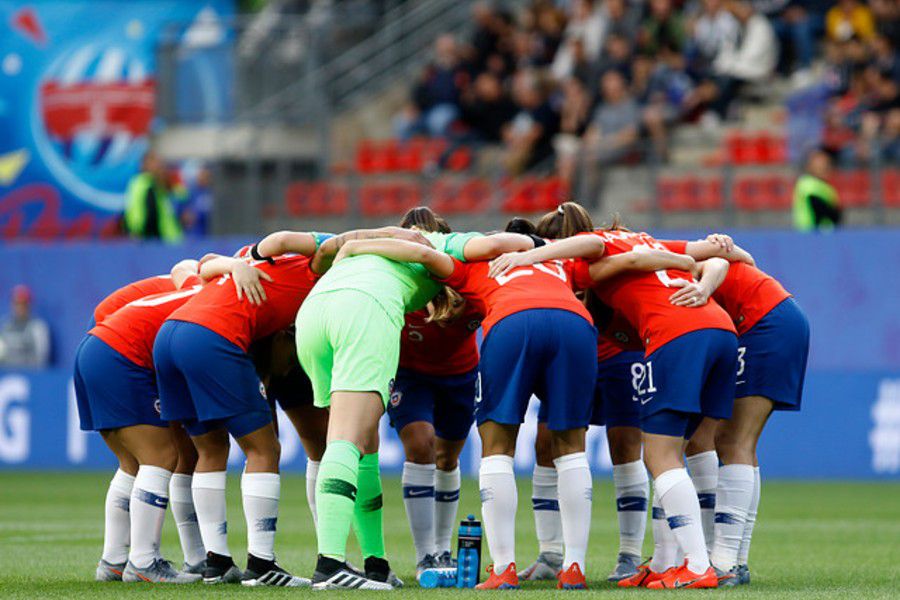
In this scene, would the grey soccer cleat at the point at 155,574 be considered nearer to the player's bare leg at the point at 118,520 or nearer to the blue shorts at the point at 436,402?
the player's bare leg at the point at 118,520

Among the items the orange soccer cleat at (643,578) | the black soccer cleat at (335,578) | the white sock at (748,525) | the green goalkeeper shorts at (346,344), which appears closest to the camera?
the black soccer cleat at (335,578)

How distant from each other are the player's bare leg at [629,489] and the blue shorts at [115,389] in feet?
8.43

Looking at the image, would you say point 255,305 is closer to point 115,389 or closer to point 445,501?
point 115,389

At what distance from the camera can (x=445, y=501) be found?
33.4ft

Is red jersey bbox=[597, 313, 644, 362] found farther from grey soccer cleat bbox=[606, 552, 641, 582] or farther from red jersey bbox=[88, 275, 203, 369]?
red jersey bbox=[88, 275, 203, 369]

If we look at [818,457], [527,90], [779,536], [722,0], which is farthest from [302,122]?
[779,536]

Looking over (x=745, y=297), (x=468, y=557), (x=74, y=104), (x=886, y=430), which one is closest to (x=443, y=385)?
(x=468, y=557)

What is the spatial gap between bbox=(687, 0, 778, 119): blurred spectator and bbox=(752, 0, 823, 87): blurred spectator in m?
0.19

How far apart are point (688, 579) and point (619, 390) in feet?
4.80

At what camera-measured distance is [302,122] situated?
23.3 metres

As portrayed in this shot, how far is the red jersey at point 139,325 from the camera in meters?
9.62

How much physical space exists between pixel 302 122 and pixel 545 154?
3829 millimetres

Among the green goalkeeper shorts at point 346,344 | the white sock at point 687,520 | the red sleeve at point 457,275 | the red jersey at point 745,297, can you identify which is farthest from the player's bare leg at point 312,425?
the red jersey at point 745,297

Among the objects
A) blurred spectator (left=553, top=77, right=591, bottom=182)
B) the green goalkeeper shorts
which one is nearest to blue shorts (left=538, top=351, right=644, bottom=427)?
the green goalkeeper shorts
